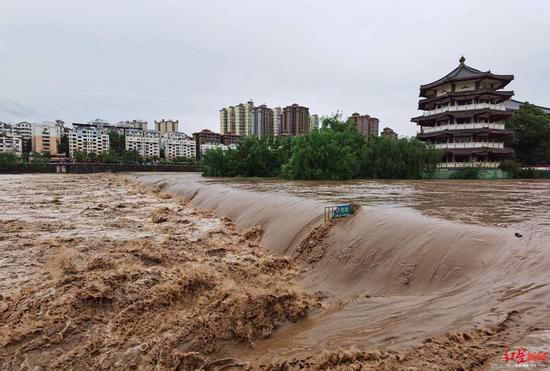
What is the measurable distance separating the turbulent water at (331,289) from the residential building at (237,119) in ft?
331

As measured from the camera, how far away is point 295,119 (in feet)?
292

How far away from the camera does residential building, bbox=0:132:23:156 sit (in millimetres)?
83125

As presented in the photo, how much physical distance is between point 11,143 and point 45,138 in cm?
866

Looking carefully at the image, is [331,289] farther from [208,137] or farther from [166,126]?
[166,126]

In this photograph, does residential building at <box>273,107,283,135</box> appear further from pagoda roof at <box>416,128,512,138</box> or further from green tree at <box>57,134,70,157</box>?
pagoda roof at <box>416,128,512,138</box>

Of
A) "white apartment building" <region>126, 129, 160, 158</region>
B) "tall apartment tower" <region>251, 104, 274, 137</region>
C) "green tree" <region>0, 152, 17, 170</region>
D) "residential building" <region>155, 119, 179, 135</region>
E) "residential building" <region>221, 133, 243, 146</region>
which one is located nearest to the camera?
"green tree" <region>0, 152, 17, 170</region>

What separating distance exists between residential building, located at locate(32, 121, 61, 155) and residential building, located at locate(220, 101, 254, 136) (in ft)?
158

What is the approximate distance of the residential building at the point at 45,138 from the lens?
304 feet

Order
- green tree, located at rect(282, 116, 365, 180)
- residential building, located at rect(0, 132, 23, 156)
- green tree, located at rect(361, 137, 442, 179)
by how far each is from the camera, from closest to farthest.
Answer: green tree, located at rect(282, 116, 365, 180) < green tree, located at rect(361, 137, 442, 179) < residential building, located at rect(0, 132, 23, 156)

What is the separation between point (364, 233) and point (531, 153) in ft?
128

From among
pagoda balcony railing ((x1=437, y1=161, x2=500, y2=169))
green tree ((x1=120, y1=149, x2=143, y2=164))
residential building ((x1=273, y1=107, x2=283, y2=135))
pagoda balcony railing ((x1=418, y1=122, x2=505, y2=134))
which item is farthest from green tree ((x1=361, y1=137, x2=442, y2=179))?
residential building ((x1=273, y1=107, x2=283, y2=135))

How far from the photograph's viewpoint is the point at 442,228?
5816mm

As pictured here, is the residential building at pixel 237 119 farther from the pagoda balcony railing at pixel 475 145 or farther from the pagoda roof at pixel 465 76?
the pagoda balcony railing at pixel 475 145

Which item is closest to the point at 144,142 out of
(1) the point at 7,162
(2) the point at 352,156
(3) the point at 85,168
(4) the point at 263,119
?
(4) the point at 263,119
